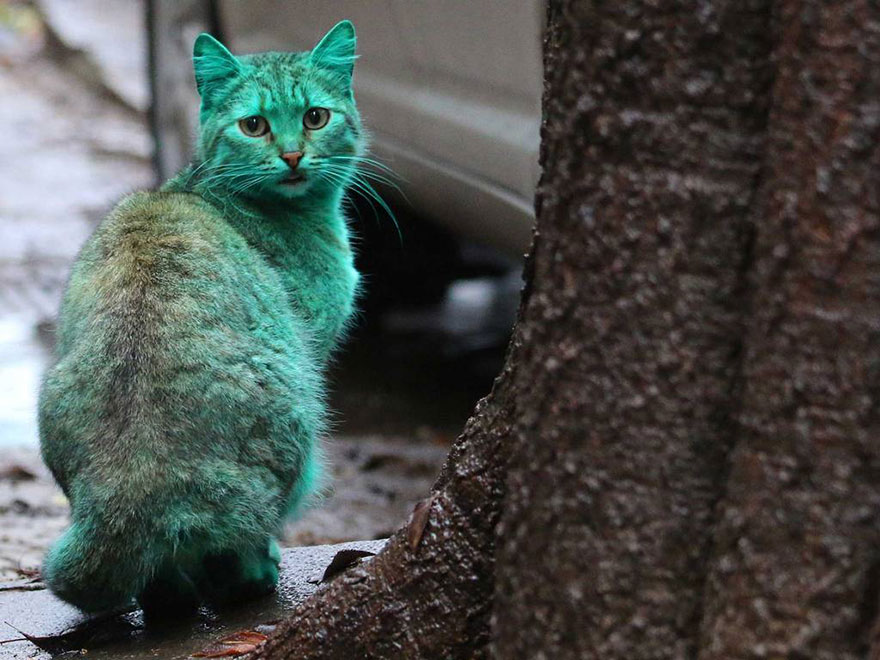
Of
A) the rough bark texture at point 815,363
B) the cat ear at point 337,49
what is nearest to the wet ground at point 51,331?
the cat ear at point 337,49

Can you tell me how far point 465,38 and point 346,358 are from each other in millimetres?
2697

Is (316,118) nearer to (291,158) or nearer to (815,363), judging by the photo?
(291,158)

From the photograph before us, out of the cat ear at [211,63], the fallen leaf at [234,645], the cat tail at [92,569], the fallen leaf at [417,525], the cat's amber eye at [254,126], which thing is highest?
the cat ear at [211,63]

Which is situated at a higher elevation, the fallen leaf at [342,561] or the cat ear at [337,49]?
the cat ear at [337,49]

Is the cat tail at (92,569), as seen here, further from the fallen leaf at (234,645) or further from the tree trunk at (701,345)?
the tree trunk at (701,345)

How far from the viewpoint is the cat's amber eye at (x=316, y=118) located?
10.1 feet

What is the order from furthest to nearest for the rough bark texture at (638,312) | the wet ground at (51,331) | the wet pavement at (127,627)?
the wet ground at (51,331) → the wet pavement at (127,627) → the rough bark texture at (638,312)

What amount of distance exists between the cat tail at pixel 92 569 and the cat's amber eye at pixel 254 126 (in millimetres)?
1052

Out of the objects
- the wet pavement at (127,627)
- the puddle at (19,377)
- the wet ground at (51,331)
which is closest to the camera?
the wet pavement at (127,627)

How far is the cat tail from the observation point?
246 centimetres

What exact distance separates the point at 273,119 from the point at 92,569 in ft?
3.83

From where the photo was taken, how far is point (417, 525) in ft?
7.18

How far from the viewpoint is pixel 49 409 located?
260cm

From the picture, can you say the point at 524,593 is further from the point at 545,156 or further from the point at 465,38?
the point at 465,38
